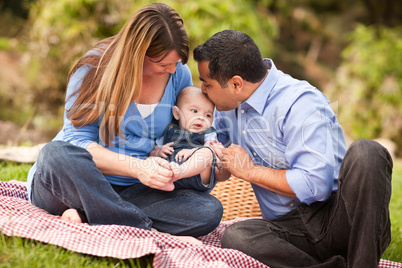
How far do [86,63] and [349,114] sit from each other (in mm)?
6705

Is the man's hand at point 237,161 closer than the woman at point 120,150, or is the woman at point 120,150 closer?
the woman at point 120,150

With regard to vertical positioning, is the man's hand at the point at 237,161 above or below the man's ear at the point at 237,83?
below

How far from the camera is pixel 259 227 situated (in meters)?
2.11

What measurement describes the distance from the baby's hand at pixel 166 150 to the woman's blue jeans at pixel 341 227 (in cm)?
55

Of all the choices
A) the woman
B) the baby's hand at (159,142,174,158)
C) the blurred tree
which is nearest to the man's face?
the woman

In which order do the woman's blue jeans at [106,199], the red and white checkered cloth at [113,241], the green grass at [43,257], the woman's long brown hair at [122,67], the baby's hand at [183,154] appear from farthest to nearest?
the baby's hand at [183,154] → the woman's long brown hair at [122,67] → the woman's blue jeans at [106,199] → the red and white checkered cloth at [113,241] → the green grass at [43,257]

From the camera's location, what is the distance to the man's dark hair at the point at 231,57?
229 cm

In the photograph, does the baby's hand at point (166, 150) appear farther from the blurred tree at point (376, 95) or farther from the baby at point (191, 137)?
the blurred tree at point (376, 95)

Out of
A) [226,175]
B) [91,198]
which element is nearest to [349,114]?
[226,175]

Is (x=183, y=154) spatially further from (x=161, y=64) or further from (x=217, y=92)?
(x=161, y=64)

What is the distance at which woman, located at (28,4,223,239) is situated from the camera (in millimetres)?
2055

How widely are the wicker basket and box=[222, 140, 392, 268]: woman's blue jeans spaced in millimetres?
774

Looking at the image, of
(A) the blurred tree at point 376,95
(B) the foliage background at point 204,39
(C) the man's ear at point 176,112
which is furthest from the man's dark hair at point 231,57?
(A) the blurred tree at point 376,95

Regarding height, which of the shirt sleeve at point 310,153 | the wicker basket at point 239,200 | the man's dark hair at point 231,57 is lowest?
the wicker basket at point 239,200
